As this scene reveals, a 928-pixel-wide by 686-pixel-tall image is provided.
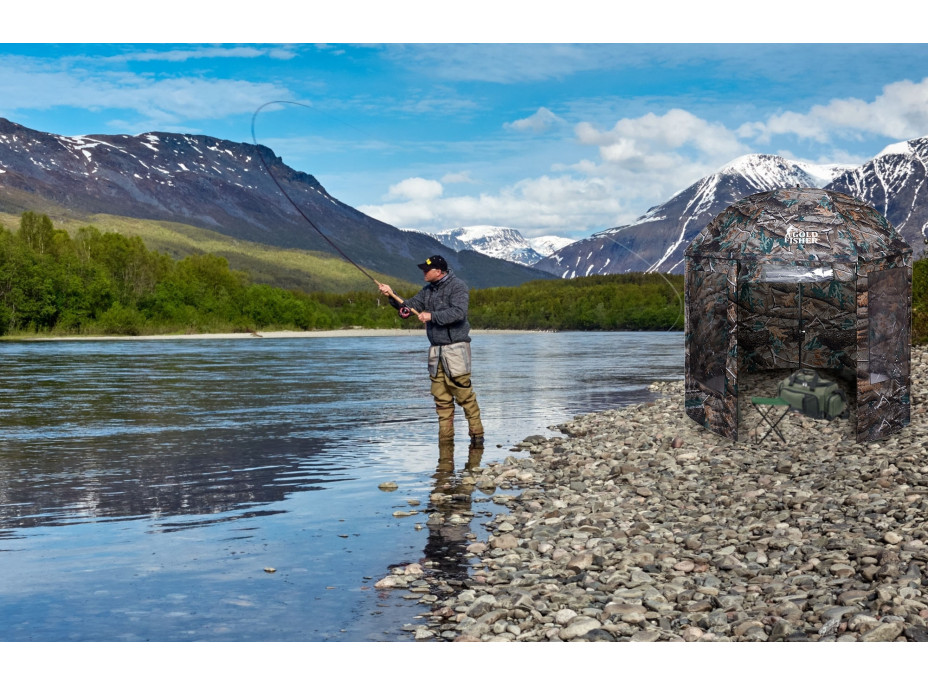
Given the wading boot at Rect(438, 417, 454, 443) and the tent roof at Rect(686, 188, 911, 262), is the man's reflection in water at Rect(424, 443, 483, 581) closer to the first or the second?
the wading boot at Rect(438, 417, 454, 443)

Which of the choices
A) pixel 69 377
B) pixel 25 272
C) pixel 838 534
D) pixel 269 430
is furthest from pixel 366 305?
pixel 838 534

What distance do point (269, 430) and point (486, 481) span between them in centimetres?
671

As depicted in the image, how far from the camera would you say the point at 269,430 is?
51.9 feet

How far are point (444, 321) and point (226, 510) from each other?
3.94 meters

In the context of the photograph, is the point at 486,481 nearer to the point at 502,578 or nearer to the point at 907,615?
the point at 502,578

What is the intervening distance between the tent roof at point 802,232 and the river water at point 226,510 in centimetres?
419

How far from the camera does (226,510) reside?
911 centimetres

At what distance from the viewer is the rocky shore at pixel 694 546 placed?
17.7 ft

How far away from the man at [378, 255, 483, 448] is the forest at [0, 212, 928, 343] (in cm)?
6238

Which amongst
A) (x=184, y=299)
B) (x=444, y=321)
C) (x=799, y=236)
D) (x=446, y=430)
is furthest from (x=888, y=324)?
(x=184, y=299)

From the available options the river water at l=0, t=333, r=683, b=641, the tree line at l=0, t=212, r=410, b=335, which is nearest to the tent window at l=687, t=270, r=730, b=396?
the river water at l=0, t=333, r=683, b=641

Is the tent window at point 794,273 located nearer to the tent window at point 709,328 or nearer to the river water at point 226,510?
the tent window at point 709,328

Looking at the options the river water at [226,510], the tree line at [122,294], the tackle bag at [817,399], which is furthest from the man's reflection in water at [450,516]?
the tree line at [122,294]

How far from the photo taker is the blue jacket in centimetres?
1183
